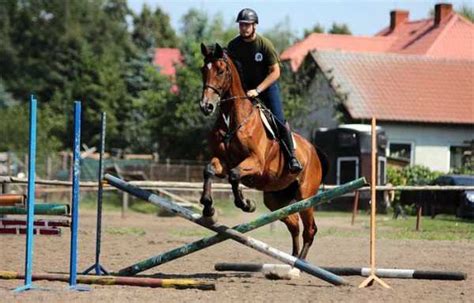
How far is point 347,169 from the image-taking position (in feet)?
108

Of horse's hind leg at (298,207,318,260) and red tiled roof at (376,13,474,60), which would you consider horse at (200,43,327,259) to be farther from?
red tiled roof at (376,13,474,60)

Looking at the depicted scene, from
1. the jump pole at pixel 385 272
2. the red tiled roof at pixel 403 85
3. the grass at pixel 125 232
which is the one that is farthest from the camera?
the red tiled roof at pixel 403 85

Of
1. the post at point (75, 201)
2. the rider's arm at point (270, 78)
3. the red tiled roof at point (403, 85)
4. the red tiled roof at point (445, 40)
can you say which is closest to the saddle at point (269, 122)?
the rider's arm at point (270, 78)

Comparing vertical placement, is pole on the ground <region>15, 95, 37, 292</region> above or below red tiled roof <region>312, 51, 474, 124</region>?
below

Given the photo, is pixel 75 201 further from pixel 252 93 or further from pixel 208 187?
pixel 252 93

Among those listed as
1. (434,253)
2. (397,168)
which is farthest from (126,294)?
(397,168)

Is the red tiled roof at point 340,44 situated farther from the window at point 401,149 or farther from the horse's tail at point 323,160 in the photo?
the horse's tail at point 323,160

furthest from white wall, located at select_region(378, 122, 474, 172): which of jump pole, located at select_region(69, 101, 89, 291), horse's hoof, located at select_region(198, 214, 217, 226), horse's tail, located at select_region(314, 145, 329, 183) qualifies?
jump pole, located at select_region(69, 101, 89, 291)

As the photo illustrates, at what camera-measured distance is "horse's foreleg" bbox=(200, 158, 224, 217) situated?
31.8ft

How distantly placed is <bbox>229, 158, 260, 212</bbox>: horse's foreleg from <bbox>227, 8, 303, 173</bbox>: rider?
0.84 m

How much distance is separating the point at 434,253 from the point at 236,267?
16.5ft

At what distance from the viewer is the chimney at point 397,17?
6394 cm

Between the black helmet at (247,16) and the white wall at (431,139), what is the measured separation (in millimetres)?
30074

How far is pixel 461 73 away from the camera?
44.8 meters
